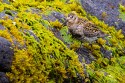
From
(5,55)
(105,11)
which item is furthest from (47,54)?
(105,11)

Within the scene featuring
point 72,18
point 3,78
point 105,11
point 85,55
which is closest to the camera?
point 3,78

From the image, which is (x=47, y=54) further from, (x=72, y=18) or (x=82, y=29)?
(x=72, y=18)

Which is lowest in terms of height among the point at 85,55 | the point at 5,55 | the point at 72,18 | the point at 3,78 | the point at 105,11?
the point at 85,55

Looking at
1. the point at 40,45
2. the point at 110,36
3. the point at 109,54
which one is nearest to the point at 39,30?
the point at 40,45

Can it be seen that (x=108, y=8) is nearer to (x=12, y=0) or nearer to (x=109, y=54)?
(x=109, y=54)

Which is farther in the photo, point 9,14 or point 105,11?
point 105,11

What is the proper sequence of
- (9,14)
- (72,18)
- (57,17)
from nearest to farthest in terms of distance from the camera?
(9,14) < (72,18) < (57,17)

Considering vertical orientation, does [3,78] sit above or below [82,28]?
below

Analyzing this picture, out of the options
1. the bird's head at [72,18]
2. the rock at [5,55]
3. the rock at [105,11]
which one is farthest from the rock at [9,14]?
the rock at [105,11]
